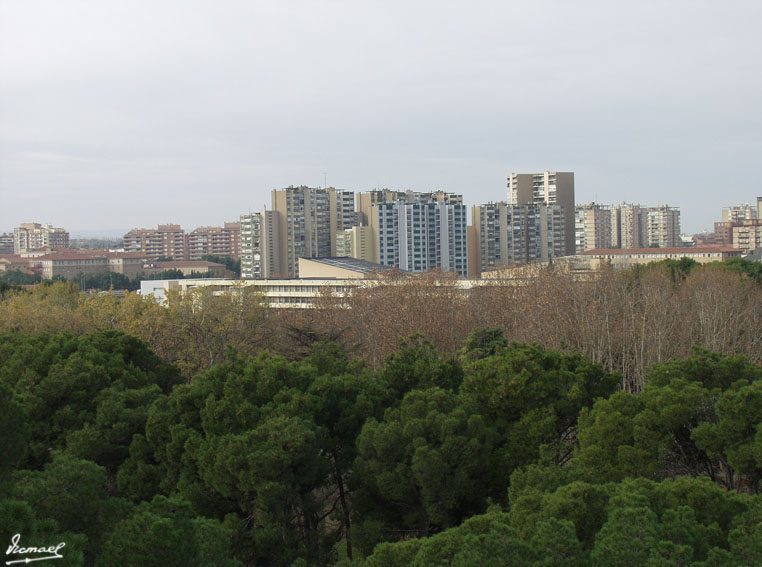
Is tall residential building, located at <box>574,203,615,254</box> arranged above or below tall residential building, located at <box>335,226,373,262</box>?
above

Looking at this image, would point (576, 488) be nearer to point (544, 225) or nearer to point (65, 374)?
point (65, 374)

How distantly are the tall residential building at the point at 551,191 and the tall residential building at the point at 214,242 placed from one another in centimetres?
5037

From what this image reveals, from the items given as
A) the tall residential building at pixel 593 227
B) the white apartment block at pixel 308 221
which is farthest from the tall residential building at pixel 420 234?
the tall residential building at pixel 593 227

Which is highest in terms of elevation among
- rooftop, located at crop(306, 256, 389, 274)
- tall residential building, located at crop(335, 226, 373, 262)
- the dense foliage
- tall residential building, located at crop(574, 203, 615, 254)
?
tall residential building, located at crop(574, 203, 615, 254)

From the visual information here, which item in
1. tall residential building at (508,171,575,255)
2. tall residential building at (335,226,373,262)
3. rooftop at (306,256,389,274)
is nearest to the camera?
rooftop at (306,256,389,274)

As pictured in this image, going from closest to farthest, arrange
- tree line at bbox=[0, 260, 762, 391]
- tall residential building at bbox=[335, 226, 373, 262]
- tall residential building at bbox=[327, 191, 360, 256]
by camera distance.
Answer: tree line at bbox=[0, 260, 762, 391], tall residential building at bbox=[335, 226, 373, 262], tall residential building at bbox=[327, 191, 360, 256]

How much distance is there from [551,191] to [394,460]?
77024 millimetres

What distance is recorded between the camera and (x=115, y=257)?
324 ft

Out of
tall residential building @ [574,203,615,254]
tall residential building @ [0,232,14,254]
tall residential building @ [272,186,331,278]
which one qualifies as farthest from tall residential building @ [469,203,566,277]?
tall residential building @ [0,232,14,254]

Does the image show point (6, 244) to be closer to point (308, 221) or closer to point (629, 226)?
point (308, 221)

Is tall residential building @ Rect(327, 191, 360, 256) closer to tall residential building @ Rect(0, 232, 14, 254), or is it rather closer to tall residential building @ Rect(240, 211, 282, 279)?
tall residential building @ Rect(240, 211, 282, 279)

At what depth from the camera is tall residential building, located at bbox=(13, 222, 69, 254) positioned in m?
136

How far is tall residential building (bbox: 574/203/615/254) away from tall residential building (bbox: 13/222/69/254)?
84.1 meters

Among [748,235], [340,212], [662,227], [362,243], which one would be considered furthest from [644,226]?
[362,243]
